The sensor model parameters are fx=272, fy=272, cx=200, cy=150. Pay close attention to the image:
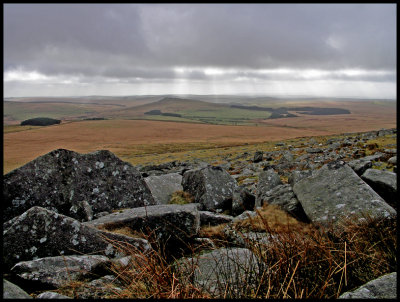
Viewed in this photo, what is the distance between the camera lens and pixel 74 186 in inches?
356

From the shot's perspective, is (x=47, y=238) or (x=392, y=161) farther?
(x=392, y=161)

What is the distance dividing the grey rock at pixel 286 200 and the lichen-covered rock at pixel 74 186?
4.64 m

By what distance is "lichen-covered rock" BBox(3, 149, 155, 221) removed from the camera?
26.1ft

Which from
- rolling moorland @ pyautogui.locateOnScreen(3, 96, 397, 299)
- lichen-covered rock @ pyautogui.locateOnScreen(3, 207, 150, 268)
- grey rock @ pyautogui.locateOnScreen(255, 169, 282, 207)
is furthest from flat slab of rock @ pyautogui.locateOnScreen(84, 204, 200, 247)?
grey rock @ pyautogui.locateOnScreen(255, 169, 282, 207)

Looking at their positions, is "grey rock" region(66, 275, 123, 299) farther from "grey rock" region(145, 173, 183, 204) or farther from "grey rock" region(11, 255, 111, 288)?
"grey rock" region(145, 173, 183, 204)

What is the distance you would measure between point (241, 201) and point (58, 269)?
26.0 feet

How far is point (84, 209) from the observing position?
8.37 meters

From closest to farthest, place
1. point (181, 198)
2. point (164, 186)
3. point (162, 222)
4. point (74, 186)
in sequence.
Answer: point (162, 222)
point (74, 186)
point (181, 198)
point (164, 186)

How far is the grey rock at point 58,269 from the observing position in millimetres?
4418

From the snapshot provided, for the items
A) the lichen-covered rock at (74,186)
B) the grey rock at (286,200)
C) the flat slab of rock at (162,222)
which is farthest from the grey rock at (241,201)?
the flat slab of rock at (162,222)

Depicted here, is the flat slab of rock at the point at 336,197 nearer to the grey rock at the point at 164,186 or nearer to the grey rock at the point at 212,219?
the grey rock at the point at 212,219

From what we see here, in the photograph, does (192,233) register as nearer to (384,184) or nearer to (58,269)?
(58,269)

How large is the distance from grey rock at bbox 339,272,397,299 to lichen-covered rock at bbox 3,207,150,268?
3.70 meters

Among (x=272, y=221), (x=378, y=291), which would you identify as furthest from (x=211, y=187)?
(x=378, y=291)
